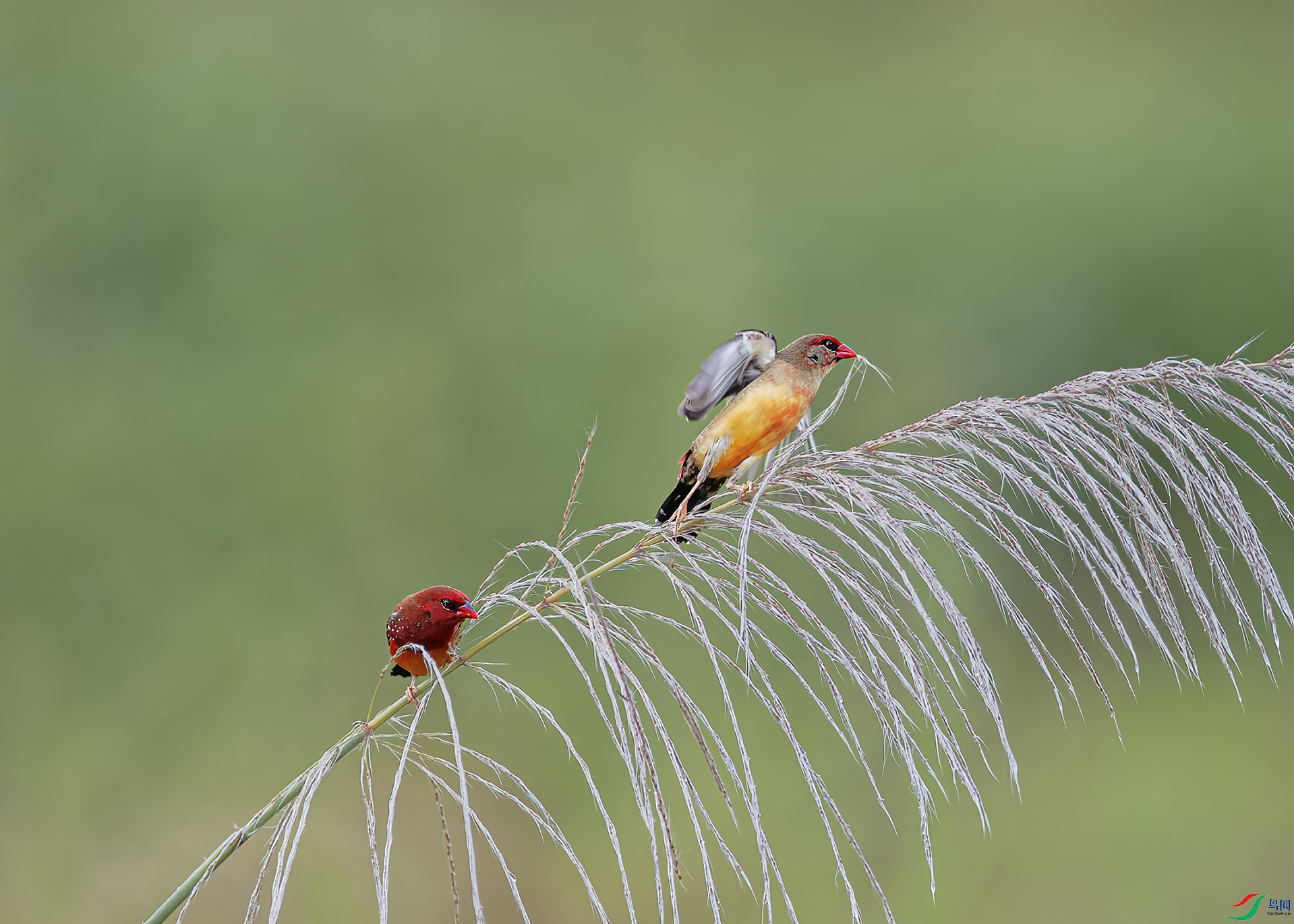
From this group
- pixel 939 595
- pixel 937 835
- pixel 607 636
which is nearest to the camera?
pixel 607 636

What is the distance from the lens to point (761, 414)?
1.49 metres

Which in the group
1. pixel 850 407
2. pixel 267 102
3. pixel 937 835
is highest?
pixel 267 102

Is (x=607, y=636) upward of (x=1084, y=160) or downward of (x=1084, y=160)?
upward

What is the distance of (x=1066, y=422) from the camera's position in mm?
1069

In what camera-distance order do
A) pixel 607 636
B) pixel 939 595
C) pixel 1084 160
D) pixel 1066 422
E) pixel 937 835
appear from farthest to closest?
pixel 1084 160 → pixel 937 835 → pixel 1066 422 → pixel 939 595 → pixel 607 636

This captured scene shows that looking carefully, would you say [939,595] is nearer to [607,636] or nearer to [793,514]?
[793,514]

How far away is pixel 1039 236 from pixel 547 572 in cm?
396

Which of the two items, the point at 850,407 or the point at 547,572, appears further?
the point at 850,407

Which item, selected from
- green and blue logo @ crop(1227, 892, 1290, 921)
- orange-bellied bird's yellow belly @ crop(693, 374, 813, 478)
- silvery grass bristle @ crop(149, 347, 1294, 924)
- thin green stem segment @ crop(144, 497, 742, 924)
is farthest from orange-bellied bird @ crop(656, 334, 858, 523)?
green and blue logo @ crop(1227, 892, 1290, 921)

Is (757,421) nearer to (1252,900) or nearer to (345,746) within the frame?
(345,746)

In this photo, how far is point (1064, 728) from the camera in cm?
377

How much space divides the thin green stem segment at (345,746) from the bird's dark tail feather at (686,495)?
27cm

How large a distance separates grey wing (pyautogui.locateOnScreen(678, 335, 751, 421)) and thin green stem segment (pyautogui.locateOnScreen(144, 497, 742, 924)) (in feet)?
1.68

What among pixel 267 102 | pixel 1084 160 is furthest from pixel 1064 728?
pixel 267 102
